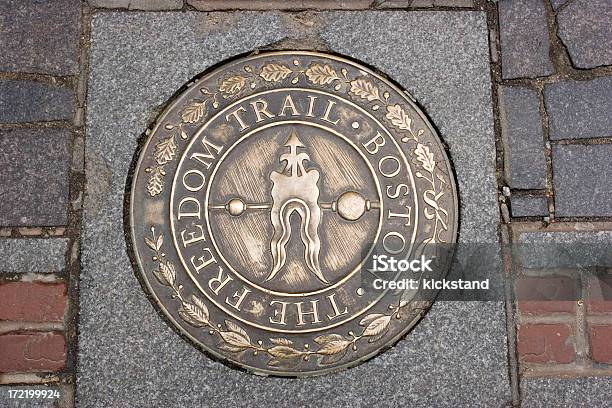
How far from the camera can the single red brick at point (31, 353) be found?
212cm

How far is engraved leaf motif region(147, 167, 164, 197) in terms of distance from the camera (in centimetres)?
219

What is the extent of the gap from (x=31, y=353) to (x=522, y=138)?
1917 millimetres

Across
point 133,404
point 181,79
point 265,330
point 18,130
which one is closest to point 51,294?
point 133,404

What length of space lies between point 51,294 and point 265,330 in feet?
2.51

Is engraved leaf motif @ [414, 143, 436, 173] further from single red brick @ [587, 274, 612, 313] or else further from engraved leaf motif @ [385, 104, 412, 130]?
single red brick @ [587, 274, 612, 313]

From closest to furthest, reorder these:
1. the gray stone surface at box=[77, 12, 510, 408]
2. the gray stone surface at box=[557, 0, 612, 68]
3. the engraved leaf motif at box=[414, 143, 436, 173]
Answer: the gray stone surface at box=[77, 12, 510, 408]
the engraved leaf motif at box=[414, 143, 436, 173]
the gray stone surface at box=[557, 0, 612, 68]

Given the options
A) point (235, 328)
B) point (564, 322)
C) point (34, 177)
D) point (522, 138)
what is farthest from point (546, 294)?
point (34, 177)

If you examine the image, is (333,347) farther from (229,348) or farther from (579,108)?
(579,108)

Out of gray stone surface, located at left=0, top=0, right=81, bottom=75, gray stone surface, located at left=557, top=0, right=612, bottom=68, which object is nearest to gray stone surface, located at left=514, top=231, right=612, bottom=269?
gray stone surface, located at left=557, top=0, right=612, bottom=68

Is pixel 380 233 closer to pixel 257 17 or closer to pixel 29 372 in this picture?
pixel 257 17

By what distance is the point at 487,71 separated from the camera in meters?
2.30

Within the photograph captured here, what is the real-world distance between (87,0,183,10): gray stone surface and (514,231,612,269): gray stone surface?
1.56m

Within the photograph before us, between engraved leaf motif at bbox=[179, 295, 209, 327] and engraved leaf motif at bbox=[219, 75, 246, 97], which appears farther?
engraved leaf motif at bbox=[219, 75, 246, 97]

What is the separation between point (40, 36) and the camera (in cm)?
231
